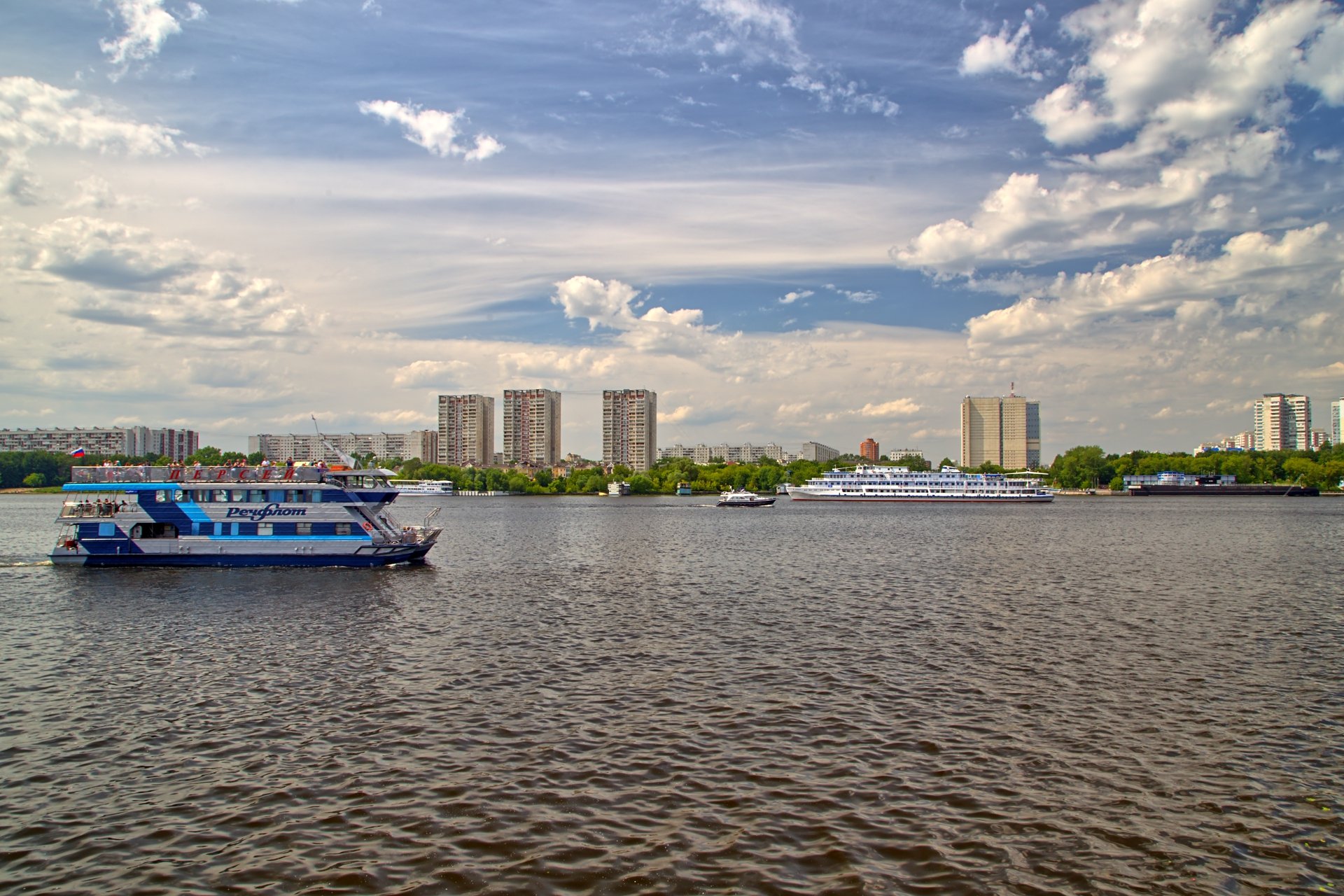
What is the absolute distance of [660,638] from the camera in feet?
114

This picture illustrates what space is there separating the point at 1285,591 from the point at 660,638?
39551 mm

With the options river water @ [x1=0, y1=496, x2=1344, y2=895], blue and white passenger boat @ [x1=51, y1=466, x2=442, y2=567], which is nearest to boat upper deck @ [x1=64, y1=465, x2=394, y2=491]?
blue and white passenger boat @ [x1=51, y1=466, x2=442, y2=567]

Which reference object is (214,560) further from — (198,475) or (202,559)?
(198,475)

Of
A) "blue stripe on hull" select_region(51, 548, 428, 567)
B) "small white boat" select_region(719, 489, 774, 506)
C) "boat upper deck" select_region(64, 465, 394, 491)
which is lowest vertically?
"small white boat" select_region(719, 489, 774, 506)

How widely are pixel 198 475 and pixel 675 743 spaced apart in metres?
55.8

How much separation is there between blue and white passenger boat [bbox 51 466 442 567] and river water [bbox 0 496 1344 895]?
41.4 ft

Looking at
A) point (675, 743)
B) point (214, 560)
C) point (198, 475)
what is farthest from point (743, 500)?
point (675, 743)

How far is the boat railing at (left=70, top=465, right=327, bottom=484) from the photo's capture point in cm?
6119

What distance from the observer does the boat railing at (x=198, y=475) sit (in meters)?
61.2

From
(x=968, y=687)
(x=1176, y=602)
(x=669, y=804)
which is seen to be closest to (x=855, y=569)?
(x=1176, y=602)

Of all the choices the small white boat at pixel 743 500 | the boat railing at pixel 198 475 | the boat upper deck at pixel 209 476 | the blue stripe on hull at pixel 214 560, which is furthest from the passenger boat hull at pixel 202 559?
the small white boat at pixel 743 500

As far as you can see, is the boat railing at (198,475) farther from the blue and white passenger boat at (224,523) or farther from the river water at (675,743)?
the river water at (675,743)

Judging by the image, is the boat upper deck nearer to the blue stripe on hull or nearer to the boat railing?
the boat railing

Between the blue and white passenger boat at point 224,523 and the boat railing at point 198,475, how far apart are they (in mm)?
107
